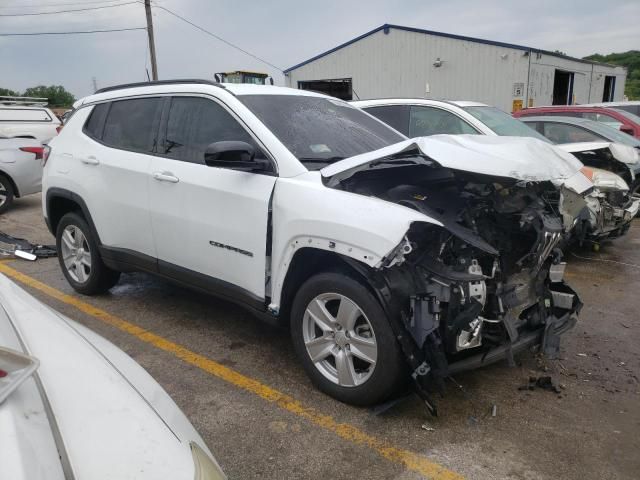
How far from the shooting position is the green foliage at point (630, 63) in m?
44.7

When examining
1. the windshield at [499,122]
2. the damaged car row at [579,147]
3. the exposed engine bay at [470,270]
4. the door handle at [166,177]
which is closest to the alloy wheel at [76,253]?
the door handle at [166,177]

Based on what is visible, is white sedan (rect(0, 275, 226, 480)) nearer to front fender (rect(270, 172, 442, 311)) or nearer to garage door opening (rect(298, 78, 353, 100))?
front fender (rect(270, 172, 442, 311))

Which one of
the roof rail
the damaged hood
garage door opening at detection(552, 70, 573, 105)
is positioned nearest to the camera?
the damaged hood

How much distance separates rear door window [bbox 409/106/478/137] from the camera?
6.62 meters

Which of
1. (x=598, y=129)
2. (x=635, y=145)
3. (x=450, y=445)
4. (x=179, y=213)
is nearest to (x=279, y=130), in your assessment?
(x=179, y=213)

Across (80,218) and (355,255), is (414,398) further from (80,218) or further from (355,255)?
(80,218)

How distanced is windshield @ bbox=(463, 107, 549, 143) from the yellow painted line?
14.9 feet

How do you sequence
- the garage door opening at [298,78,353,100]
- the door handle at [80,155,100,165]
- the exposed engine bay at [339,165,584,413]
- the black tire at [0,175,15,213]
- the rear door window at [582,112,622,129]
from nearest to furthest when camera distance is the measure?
the exposed engine bay at [339,165,584,413], the door handle at [80,155,100,165], the black tire at [0,175,15,213], the rear door window at [582,112,622,129], the garage door opening at [298,78,353,100]

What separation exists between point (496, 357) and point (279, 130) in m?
1.96

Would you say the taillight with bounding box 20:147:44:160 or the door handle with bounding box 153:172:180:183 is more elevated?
the door handle with bounding box 153:172:180:183

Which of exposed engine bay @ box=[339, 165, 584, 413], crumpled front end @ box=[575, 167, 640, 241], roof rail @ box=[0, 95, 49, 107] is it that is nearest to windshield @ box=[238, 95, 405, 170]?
exposed engine bay @ box=[339, 165, 584, 413]

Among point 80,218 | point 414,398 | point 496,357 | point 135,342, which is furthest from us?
point 80,218

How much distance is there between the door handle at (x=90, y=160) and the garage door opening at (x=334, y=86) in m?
20.5

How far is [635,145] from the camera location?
28.8 feet
